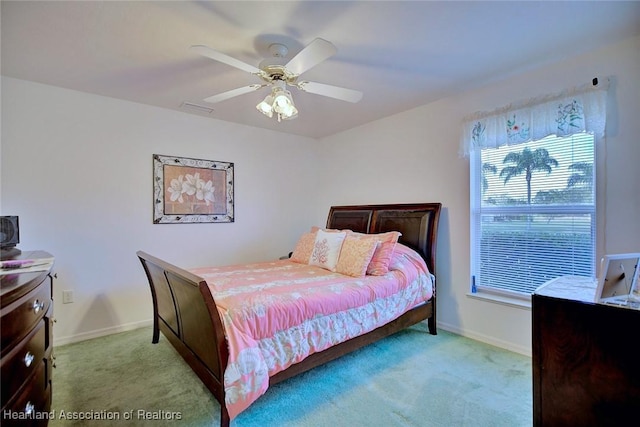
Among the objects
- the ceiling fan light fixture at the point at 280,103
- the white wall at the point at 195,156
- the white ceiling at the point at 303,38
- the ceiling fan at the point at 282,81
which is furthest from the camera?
the white wall at the point at 195,156

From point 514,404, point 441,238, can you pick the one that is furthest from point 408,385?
point 441,238

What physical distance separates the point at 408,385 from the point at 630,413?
1.19 metres

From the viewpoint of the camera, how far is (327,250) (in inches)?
120

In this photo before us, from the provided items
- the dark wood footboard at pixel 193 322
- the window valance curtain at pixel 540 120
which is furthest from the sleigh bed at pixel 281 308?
the window valance curtain at pixel 540 120

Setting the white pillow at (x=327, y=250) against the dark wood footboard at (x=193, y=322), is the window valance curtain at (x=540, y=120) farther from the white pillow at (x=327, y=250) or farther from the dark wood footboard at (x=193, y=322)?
the dark wood footboard at (x=193, y=322)

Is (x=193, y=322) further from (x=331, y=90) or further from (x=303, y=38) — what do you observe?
(x=303, y=38)

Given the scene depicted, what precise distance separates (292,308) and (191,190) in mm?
2333

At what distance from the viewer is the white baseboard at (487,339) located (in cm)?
261

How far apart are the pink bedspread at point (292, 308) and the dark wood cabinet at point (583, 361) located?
1.14 metres

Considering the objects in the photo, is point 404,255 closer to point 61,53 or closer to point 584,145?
point 584,145

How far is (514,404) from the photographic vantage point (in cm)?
192

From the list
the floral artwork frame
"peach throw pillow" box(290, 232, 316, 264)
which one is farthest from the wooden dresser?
"peach throw pillow" box(290, 232, 316, 264)

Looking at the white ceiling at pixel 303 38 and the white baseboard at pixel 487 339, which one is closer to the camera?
the white ceiling at pixel 303 38

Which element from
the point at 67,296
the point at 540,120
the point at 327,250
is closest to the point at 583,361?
the point at 540,120
